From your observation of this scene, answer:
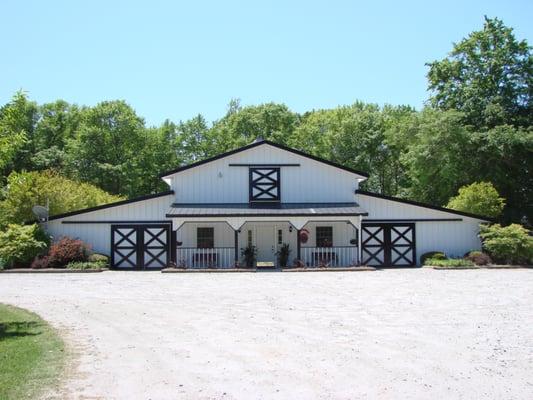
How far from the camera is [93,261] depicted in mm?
27141

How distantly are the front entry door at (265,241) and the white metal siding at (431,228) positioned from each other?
16.4ft

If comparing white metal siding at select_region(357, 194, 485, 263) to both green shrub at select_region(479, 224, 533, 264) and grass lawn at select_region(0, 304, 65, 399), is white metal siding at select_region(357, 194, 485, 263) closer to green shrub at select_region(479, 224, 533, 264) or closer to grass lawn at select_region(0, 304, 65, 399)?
green shrub at select_region(479, 224, 533, 264)

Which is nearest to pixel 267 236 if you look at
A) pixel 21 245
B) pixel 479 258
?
pixel 479 258

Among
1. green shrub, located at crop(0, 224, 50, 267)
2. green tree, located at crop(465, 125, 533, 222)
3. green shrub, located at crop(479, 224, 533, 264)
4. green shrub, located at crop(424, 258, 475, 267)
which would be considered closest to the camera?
green shrub, located at crop(0, 224, 50, 267)

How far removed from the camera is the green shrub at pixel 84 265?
26031mm

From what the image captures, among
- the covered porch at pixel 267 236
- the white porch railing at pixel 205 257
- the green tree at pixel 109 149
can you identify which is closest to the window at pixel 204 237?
the covered porch at pixel 267 236

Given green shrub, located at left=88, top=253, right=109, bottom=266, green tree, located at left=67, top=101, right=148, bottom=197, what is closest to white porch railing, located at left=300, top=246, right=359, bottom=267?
green shrub, located at left=88, top=253, right=109, bottom=266

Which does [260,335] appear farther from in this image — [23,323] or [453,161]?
[453,161]

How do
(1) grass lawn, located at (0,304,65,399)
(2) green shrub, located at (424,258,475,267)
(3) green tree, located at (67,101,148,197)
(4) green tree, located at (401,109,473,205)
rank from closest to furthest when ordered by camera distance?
1. (1) grass lawn, located at (0,304,65,399)
2. (2) green shrub, located at (424,258,475,267)
3. (4) green tree, located at (401,109,473,205)
4. (3) green tree, located at (67,101,148,197)

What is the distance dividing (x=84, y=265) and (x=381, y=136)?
3301cm

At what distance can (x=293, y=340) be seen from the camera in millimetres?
9969

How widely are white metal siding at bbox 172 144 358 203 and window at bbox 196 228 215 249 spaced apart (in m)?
1.52

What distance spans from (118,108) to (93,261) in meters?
29.6

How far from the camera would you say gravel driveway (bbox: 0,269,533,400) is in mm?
7207
